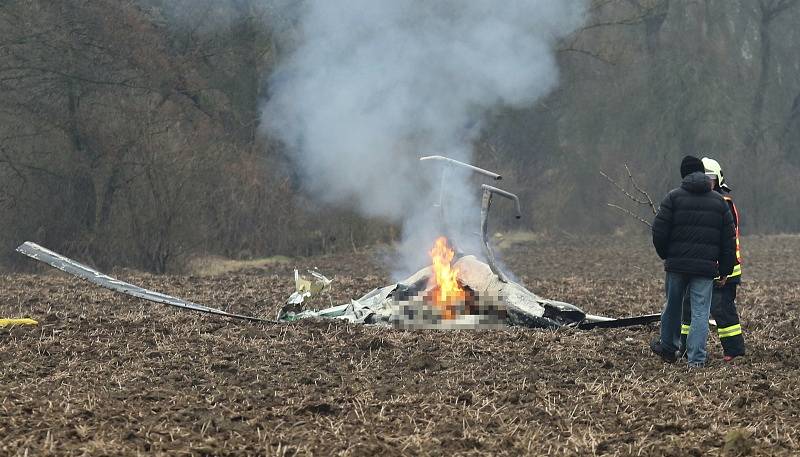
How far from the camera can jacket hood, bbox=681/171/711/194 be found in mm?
8500

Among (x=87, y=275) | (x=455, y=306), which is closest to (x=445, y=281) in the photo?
(x=455, y=306)

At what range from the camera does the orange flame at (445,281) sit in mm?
10469

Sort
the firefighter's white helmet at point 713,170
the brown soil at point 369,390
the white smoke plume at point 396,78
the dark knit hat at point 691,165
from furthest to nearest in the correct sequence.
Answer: the white smoke plume at point 396,78
the firefighter's white helmet at point 713,170
the dark knit hat at point 691,165
the brown soil at point 369,390

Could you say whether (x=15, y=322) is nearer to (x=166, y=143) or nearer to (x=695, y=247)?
(x=695, y=247)

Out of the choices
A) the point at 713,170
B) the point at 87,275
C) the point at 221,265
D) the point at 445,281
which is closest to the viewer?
the point at 713,170

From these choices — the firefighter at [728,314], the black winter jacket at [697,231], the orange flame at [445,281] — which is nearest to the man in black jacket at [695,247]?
the black winter jacket at [697,231]

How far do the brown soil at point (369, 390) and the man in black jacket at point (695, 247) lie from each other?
0.38m

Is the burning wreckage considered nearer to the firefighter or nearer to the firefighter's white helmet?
the firefighter

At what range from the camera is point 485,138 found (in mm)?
29062

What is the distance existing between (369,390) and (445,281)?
11.4 ft

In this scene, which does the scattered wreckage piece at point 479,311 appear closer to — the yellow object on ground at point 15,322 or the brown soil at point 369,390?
the brown soil at point 369,390

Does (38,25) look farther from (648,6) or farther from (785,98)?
(785,98)

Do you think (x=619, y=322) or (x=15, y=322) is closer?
(x=15, y=322)

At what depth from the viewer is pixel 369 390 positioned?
24.1 ft
